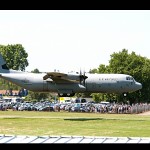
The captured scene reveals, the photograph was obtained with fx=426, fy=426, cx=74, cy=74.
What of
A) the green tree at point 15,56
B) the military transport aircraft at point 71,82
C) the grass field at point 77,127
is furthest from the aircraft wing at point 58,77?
the green tree at point 15,56

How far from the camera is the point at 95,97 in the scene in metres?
75.4

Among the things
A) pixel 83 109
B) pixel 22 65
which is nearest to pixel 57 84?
pixel 83 109

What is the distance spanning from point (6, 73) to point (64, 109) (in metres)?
10.4

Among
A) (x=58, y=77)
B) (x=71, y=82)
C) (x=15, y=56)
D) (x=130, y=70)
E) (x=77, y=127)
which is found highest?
(x=15, y=56)

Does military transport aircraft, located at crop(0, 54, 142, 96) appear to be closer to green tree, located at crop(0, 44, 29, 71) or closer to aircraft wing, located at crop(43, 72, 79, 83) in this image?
aircraft wing, located at crop(43, 72, 79, 83)

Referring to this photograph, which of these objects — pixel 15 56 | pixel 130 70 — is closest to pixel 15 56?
pixel 15 56

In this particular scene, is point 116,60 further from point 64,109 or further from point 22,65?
point 22,65

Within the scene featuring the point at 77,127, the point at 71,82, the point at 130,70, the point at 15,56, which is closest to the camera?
the point at 77,127

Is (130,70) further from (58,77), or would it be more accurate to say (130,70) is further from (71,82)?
(58,77)

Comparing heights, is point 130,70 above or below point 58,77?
above

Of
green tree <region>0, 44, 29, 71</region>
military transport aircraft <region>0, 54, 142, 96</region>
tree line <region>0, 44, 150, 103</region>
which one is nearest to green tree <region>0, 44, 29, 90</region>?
green tree <region>0, 44, 29, 71</region>

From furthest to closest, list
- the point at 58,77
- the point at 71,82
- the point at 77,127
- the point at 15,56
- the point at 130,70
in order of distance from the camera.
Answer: the point at 15,56 → the point at 130,70 → the point at 71,82 → the point at 58,77 → the point at 77,127
